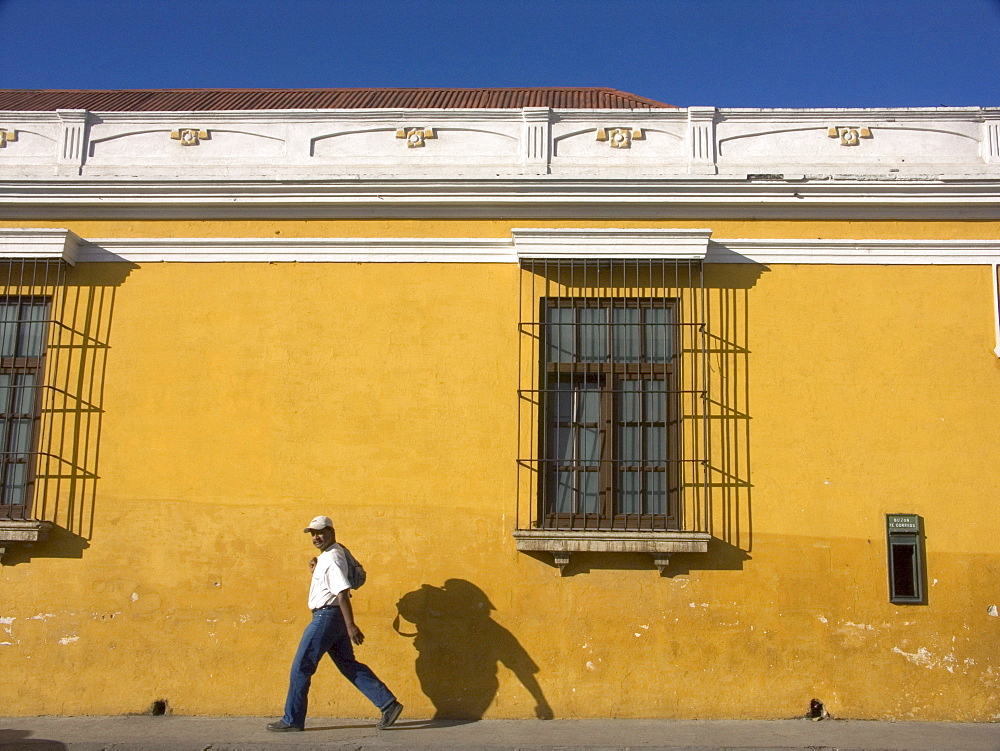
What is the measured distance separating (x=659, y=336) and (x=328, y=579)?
3.08 metres

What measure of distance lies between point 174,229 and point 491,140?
8.67ft

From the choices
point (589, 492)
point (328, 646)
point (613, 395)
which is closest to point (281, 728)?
point (328, 646)

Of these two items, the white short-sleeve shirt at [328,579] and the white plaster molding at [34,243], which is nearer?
the white short-sleeve shirt at [328,579]

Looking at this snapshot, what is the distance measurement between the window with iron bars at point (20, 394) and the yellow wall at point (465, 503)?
28cm

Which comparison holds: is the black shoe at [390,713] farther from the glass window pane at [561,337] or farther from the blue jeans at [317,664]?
the glass window pane at [561,337]

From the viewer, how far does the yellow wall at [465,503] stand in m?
6.68

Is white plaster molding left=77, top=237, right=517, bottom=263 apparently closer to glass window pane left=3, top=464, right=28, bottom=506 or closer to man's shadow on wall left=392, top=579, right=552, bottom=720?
glass window pane left=3, top=464, right=28, bottom=506

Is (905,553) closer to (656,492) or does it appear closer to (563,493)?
(656,492)

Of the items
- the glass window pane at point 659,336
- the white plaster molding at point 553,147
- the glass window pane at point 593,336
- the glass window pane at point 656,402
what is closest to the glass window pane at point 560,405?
the glass window pane at point 593,336

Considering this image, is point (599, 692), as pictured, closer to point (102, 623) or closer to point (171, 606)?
point (171, 606)

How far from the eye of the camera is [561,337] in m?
7.21

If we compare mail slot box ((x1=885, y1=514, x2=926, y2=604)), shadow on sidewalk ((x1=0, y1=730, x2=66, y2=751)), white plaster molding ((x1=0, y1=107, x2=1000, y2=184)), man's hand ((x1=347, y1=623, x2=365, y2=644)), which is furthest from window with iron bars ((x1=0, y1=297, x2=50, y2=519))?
mail slot box ((x1=885, y1=514, x2=926, y2=604))

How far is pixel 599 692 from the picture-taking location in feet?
21.8

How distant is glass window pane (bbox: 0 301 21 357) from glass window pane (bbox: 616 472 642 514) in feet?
16.1
